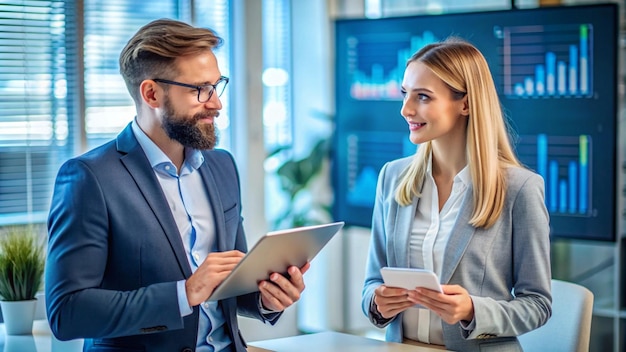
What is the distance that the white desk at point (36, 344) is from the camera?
2902mm

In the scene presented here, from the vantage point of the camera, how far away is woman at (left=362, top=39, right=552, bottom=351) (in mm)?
2539

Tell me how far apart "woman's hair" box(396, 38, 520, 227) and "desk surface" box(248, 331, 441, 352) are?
0.44m

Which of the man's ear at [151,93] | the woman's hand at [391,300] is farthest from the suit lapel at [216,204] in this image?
the woman's hand at [391,300]

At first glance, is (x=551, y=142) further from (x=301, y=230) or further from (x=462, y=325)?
(x=301, y=230)

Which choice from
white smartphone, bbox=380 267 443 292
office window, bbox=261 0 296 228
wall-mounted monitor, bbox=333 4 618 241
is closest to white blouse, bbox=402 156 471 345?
white smartphone, bbox=380 267 443 292

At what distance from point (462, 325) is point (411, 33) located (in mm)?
2415

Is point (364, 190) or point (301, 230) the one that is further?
point (364, 190)

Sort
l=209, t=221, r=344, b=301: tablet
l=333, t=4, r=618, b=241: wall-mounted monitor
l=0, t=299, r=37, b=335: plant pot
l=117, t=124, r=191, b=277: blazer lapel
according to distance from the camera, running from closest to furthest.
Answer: l=209, t=221, r=344, b=301: tablet → l=117, t=124, r=191, b=277: blazer lapel → l=0, t=299, r=37, b=335: plant pot → l=333, t=4, r=618, b=241: wall-mounted monitor

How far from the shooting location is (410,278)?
2.27 metres

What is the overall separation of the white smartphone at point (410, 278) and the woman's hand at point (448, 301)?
Result: 39mm

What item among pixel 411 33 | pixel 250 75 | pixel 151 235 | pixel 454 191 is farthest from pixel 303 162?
pixel 151 235

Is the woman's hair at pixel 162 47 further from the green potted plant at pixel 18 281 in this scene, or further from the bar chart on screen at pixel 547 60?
the bar chart on screen at pixel 547 60

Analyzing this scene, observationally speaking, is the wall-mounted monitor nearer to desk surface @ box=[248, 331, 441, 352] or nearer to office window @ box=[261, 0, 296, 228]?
office window @ box=[261, 0, 296, 228]

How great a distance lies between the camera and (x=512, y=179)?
2.64 m
